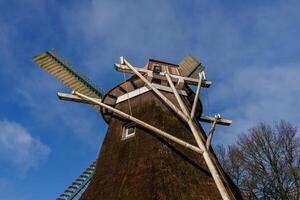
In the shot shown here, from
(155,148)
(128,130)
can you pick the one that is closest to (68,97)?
(128,130)

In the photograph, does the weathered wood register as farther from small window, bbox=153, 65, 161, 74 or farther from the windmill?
small window, bbox=153, 65, 161, 74

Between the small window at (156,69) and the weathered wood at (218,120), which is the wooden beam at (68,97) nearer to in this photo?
the small window at (156,69)

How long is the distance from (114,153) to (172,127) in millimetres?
1583

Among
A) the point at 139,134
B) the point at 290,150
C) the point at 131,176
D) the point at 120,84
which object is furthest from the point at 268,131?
the point at 131,176

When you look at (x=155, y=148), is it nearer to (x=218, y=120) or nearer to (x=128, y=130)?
(x=128, y=130)

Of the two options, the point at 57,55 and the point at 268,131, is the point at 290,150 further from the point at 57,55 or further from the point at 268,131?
the point at 57,55

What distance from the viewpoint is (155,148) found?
6840mm

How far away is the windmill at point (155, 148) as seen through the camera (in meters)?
5.98

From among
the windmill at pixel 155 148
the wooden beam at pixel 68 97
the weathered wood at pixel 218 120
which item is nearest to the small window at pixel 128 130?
the windmill at pixel 155 148

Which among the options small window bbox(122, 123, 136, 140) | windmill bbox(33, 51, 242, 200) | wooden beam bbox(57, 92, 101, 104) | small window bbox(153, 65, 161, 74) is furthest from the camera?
wooden beam bbox(57, 92, 101, 104)

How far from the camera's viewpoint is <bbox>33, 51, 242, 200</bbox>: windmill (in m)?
5.98

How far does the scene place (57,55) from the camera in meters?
12.7

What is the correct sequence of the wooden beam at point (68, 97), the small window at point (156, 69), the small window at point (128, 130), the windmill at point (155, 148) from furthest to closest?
the wooden beam at point (68, 97) < the small window at point (156, 69) < the small window at point (128, 130) < the windmill at point (155, 148)

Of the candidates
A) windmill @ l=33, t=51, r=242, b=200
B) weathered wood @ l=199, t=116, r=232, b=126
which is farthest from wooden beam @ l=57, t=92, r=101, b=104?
weathered wood @ l=199, t=116, r=232, b=126
